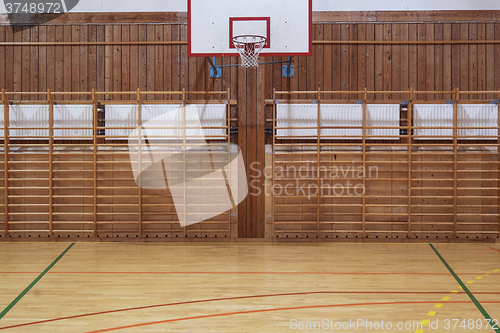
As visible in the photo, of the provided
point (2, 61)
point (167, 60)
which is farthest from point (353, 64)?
point (2, 61)

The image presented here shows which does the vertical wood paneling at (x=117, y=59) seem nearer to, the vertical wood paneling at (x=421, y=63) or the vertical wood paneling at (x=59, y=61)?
the vertical wood paneling at (x=59, y=61)

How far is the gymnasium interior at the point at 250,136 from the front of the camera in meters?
7.27

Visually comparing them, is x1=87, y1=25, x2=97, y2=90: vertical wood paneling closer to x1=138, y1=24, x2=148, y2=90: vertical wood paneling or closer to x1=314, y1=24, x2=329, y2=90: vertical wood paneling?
x1=138, y1=24, x2=148, y2=90: vertical wood paneling

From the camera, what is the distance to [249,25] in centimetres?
616

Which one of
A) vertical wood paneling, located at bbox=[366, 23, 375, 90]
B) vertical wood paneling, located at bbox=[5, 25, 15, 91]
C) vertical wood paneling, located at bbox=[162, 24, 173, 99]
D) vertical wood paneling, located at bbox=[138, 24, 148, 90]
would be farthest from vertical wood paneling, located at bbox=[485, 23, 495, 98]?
vertical wood paneling, located at bbox=[5, 25, 15, 91]

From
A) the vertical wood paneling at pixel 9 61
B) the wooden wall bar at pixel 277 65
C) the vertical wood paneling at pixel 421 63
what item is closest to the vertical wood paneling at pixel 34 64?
the wooden wall bar at pixel 277 65

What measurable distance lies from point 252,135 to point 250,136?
0.04 metres

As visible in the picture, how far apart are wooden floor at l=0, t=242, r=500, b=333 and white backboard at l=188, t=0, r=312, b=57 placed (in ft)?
11.0

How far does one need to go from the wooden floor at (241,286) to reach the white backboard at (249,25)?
3.36 meters

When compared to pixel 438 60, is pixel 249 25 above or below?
above

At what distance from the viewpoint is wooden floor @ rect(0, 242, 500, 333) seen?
160 inches

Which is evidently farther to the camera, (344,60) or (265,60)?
(344,60)

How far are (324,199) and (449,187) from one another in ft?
7.62

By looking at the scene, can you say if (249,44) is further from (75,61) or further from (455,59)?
(455,59)
